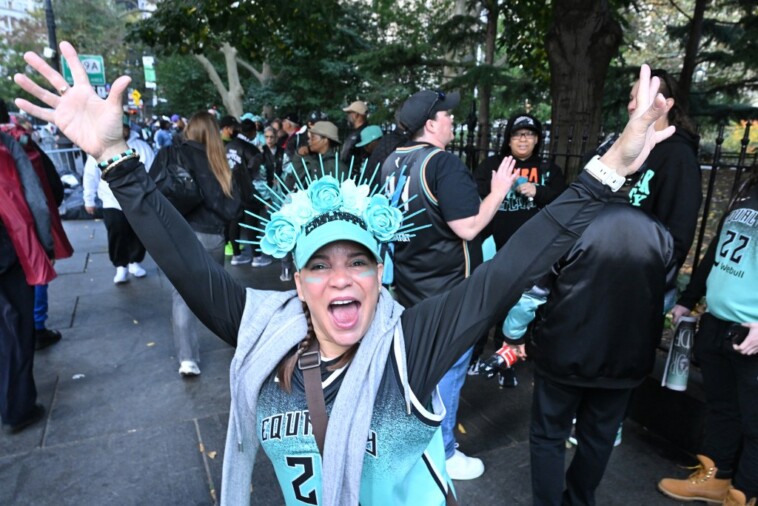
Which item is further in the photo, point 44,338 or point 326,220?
point 44,338

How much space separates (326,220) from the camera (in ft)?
5.03

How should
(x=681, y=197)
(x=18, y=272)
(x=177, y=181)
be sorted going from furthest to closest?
(x=177, y=181) → (x=18, y=272) → (x=681, y=197)

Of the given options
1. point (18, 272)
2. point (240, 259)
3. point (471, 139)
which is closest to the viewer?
point (18, 272)

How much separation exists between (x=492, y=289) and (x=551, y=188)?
8.42 ft

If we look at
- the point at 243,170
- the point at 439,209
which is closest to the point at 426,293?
the point at 439,209

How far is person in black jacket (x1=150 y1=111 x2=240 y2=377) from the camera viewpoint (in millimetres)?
4195

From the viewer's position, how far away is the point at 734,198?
2684 millimetres

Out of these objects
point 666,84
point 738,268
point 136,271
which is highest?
point 666,84

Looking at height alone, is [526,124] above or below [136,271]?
above

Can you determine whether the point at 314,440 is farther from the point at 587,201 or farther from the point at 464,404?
the point at 464,404

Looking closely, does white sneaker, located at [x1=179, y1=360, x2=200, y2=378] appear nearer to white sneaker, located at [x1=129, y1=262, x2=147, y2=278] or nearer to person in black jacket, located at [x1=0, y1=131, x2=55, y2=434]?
person in black jacket, located at [x1=0, y1=131, x2=55, y2=434]

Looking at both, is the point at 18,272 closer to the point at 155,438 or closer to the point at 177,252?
the point at 155,438

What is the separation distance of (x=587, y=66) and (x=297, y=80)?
50.3 ft

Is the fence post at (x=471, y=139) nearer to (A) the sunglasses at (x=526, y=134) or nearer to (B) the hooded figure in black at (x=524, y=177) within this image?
(B) the hooded figure in black at (x=524, y=177)
